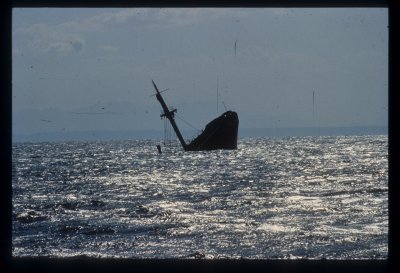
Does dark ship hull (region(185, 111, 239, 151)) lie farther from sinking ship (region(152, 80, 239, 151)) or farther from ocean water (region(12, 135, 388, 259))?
ocean water (region(12, 135, 388, 259))

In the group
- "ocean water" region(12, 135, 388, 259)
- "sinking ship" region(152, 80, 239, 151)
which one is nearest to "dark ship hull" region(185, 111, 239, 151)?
"sinking ship" region(152, 80, 239, 151)

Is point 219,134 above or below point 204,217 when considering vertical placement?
above

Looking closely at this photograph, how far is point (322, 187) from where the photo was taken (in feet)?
94.9

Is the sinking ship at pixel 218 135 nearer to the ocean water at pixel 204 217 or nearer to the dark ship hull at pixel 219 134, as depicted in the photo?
the dark ship hull at pixel 219 134

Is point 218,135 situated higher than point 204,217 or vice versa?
point 218,135

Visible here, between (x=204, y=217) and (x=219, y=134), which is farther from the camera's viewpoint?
(x=219, y=134)

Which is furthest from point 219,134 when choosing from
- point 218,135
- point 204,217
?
point 204,217

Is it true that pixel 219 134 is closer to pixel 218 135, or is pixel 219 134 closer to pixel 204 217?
pixel 218 135

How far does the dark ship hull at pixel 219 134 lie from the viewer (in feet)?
171

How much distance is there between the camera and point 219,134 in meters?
54.4

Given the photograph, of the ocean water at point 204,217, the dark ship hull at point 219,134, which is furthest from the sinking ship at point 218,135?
the ocean water at point 204,217

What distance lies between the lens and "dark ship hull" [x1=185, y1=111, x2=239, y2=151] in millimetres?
51969
